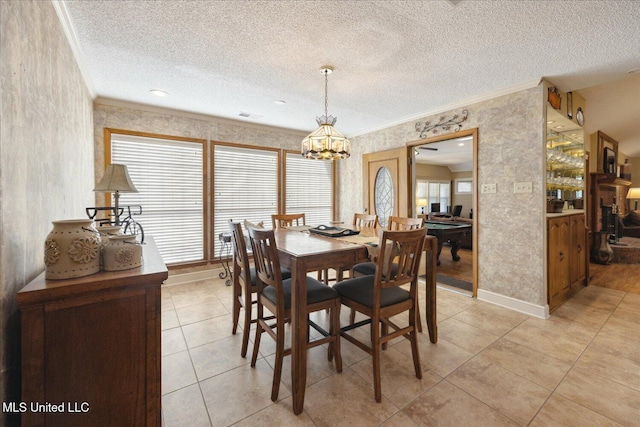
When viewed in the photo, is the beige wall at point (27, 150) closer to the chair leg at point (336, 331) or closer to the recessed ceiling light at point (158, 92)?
the recessed ceiling light at point (158, 92)

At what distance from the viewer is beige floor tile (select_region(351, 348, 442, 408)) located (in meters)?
1.70

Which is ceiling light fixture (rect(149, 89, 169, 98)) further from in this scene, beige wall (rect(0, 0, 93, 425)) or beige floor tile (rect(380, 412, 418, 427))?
beige floor tile (rect(380, 412, 418, 427))

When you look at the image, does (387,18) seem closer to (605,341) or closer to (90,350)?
(90,350)

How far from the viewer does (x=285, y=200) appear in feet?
15.9

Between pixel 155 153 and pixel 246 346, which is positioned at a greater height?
pixel 155 153

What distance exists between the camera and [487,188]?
3164mm

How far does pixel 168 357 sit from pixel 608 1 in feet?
12.9

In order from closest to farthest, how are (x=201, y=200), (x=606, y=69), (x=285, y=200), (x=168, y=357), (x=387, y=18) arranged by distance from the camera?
(x=387, y=18)
(x=168, y=357)
(x=606, y=69)
(x=201, y=200)
(x=285, y=200)

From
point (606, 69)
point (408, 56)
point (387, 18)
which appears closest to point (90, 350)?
point (387, 18)

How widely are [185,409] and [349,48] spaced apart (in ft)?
9.21

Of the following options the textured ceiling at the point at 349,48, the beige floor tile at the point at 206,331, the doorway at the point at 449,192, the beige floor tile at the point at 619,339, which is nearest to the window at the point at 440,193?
the doorway at the point at 449,192

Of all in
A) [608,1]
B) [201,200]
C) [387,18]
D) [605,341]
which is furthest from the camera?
[201,200]

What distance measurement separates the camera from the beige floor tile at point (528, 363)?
6.06ft

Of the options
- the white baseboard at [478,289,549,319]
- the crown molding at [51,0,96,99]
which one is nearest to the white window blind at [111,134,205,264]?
the crown molding at [51,0,96,99]
